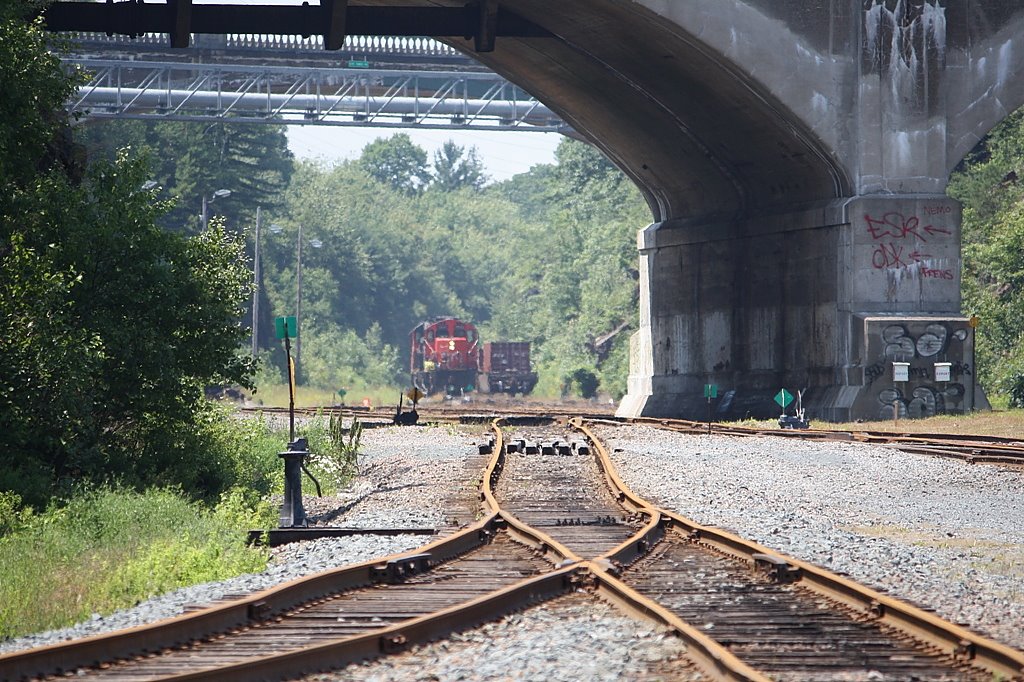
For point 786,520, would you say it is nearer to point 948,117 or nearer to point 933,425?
point 933,425

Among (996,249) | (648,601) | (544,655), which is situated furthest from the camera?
(996,249)

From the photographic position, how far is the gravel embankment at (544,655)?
21.2 feet

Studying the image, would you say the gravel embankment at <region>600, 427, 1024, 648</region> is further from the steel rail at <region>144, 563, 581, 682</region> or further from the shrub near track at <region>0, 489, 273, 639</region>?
the shrub near track at <region>0, 489, 273, 639</region>

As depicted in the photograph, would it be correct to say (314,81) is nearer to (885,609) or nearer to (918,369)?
(918,369)

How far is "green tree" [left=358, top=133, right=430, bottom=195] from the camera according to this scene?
182250 millimetres

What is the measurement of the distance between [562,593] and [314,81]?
5192 centimetres

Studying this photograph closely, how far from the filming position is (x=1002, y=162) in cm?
5972

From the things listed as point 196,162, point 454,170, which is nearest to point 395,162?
point 454,170

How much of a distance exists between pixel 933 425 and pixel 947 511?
669 inches

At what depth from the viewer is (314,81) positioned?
58500mm

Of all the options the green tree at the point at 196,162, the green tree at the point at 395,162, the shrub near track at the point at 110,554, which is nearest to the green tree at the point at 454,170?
the green tree at the point at 395,162

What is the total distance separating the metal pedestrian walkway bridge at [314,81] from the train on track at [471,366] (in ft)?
58.9

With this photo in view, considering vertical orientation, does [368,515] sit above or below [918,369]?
below

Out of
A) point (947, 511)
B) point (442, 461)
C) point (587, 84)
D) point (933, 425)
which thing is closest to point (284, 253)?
point (587, 84)
